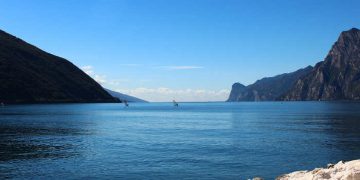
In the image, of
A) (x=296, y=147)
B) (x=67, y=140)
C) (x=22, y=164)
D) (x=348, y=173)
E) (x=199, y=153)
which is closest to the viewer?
(x=348, y=173)

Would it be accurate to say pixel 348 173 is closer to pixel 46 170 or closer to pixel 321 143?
pixel 46 170

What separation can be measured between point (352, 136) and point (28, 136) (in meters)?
66.0

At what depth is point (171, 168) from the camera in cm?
4697

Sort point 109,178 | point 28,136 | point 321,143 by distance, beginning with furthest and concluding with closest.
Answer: point 28,136 < point 321,143 < point 109,178

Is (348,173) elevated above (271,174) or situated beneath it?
elevated above

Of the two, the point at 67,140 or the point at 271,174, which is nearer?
the point at 271,174

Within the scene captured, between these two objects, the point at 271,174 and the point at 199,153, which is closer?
the point at 271,174

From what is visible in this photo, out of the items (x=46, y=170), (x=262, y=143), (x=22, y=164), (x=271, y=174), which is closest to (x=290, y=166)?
(x=271, y=174)

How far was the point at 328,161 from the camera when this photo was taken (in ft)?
172

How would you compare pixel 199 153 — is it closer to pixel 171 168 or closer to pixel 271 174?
pixel 171 168

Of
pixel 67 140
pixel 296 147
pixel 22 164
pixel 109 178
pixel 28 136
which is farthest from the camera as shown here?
pixel 28 136

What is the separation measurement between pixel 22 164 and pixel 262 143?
131ft

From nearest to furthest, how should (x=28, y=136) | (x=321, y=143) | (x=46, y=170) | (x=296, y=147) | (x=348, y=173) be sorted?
(x=348, y=173), (x=46, y=170), (x=296, y=147), (x=321, y=143), (x=28, y=136)

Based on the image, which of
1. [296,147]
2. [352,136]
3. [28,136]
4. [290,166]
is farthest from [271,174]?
[28,136]
